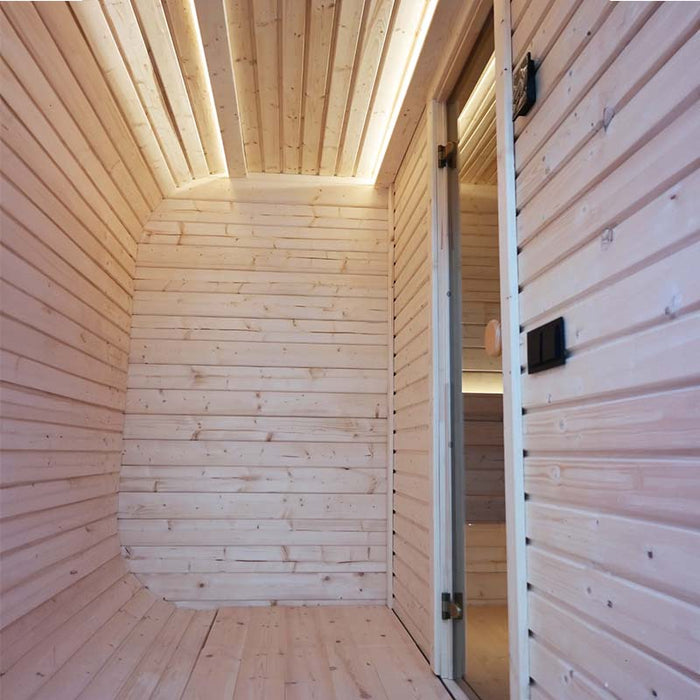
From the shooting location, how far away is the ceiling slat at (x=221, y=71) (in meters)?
2.38

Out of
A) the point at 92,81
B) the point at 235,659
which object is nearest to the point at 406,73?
the point at 92,81

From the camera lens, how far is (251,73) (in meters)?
2.92

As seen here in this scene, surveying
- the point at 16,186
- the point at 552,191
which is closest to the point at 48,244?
the point at 16,186

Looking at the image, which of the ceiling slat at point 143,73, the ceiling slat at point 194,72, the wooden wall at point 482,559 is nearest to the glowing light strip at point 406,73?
the ceiling slat at point 194,72

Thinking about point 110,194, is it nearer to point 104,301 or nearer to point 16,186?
point 104,301

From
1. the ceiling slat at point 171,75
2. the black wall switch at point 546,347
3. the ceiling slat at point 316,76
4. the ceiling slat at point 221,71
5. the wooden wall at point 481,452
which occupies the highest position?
the ceiling slat at point 316,76

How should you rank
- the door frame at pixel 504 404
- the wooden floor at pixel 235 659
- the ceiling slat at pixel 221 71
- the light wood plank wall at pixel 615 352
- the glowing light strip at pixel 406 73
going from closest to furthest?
the light wood plank wall at pixel 615 352
the door frame at pixel 504 404
the wooden floor at pixel 235 659
the ceiling slat at pixel 221 71
the glowing light strip at pixel 406 73

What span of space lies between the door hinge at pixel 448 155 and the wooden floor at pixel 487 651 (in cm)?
180

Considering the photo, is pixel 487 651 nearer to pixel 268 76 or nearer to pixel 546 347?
pixel 546 347

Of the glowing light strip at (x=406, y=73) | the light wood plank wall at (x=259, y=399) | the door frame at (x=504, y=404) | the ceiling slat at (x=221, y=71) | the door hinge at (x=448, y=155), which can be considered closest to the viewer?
the door frame at (x=504, y=404)

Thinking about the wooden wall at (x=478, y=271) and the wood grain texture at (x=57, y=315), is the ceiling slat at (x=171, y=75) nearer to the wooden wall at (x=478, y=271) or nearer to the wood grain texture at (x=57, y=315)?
the wood grain texture at (x=57, y=315)

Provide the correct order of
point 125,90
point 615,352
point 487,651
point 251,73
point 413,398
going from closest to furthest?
point 615,352
point 487,651
point 125,90
point 251,73
point 413,398

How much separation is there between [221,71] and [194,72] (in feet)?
0.67

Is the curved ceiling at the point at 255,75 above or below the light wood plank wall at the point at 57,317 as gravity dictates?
above
